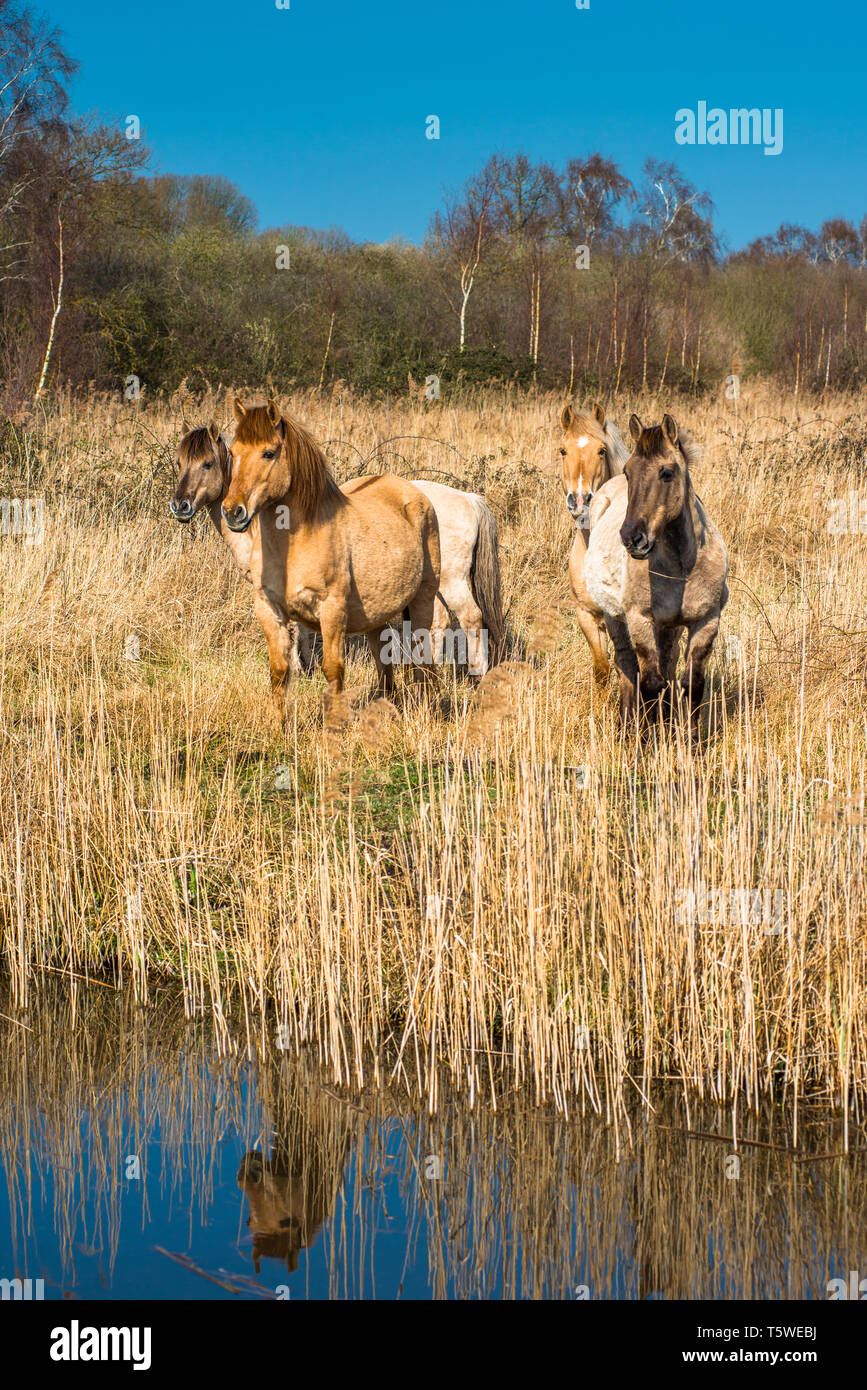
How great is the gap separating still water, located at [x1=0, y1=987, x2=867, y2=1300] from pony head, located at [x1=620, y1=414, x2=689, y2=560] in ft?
8.70

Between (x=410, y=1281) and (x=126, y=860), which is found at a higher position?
(x=126, y=860)

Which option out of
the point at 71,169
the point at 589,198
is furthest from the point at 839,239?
the point at 71,169

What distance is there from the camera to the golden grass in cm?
383

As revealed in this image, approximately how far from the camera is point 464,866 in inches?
177

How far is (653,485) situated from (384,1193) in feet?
11.5

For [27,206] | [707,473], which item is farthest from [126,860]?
[27,206]

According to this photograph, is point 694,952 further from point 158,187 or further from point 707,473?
point 158,187

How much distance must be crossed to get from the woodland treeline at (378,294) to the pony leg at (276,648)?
904 centimetres

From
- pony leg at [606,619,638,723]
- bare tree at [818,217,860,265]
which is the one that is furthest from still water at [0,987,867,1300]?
bare tree at [818,217,860,265]

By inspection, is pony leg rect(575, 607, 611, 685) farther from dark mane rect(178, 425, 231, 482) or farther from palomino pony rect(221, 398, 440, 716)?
dark mane rect(178, 425, 231, 482)

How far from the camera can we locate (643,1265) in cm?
300

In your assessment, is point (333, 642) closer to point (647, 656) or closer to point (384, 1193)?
point (647, 656)

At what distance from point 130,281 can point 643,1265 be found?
2585cm

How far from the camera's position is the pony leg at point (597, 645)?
718cm
